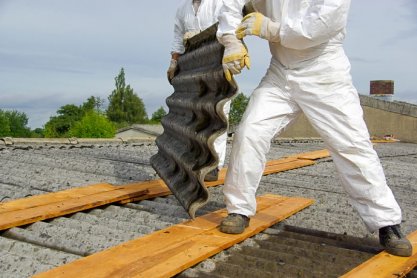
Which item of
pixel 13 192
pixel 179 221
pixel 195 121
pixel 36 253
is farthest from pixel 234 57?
pixel 13 192

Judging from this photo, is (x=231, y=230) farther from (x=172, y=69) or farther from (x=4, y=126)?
(x=4, y=126)

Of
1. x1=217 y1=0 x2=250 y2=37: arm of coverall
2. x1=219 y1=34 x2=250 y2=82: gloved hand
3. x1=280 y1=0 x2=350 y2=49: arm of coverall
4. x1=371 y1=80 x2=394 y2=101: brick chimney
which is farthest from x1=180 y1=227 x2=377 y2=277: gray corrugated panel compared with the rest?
x1=371 y1=80 x2=394 y2=101: brick chimney

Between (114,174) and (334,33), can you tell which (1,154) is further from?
(334,33)

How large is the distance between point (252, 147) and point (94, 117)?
143 ft

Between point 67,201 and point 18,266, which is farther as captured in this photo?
point 67,201

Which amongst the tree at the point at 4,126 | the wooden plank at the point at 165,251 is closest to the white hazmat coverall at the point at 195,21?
the wooden plank at the point at 165,251

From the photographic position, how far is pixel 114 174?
4.64 metres

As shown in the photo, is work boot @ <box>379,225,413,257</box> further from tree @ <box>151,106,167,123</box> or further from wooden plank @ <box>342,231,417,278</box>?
tree @ <box>151,106,167,123</box>

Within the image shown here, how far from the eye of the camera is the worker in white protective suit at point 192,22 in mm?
4609

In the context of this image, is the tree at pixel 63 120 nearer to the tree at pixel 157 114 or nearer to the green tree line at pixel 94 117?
the green tree line at pixel 94 117

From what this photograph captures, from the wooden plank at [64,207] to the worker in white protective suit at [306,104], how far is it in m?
0.92

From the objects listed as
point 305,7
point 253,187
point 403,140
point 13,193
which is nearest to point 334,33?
point 305,7

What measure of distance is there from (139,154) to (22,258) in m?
4.17

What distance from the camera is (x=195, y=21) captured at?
15.6 ft
